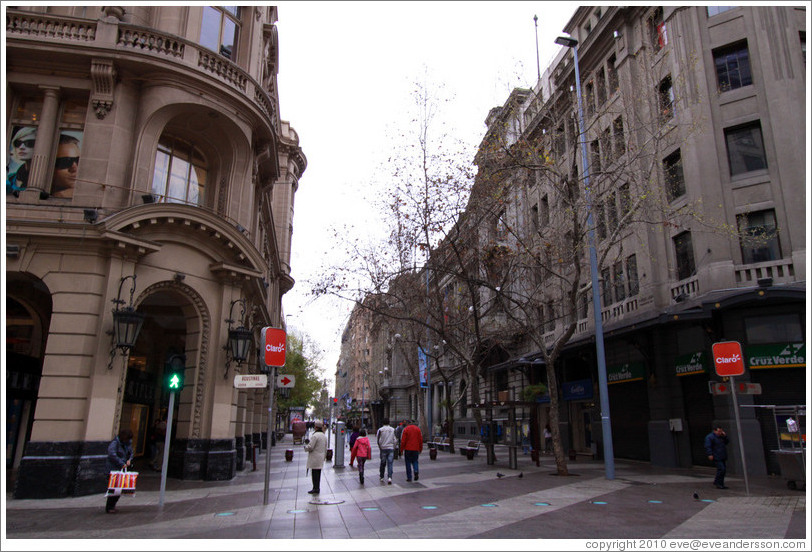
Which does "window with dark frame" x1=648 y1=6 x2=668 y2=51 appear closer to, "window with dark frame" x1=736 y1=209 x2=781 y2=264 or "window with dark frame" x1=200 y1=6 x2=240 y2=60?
"window with dark frame" x1=736 y1=209 x2=781 y2=264

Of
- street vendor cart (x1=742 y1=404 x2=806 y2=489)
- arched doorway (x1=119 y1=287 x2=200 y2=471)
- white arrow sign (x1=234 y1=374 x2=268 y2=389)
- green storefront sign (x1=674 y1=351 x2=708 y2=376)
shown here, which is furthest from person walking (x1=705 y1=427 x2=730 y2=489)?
arched doorway (x1=119 y1=287 x2=200 y2=471)

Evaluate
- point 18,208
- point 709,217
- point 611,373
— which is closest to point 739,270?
point 709,217

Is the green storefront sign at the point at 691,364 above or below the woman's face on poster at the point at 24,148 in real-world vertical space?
below

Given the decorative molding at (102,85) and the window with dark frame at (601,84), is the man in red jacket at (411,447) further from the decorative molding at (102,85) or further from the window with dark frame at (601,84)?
the window with dark frame at (601,84)

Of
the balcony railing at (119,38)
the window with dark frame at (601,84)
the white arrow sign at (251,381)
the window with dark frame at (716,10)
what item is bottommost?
the white arrow sign at (251,381)

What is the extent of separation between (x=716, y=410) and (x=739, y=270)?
16.4 ft

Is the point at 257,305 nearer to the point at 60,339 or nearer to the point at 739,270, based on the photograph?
the point at 60,339

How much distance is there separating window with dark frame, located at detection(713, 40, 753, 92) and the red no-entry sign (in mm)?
12127

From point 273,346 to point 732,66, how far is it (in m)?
20.0

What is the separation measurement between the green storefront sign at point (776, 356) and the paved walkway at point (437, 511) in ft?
12.0

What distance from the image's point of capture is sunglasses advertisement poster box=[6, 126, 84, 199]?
1466 cm

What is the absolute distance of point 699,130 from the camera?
1966 cm

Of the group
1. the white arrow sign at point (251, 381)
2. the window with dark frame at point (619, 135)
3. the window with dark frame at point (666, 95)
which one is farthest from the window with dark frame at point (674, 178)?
the white arrow sign at point (251, 381)

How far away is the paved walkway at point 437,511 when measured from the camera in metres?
8.66
